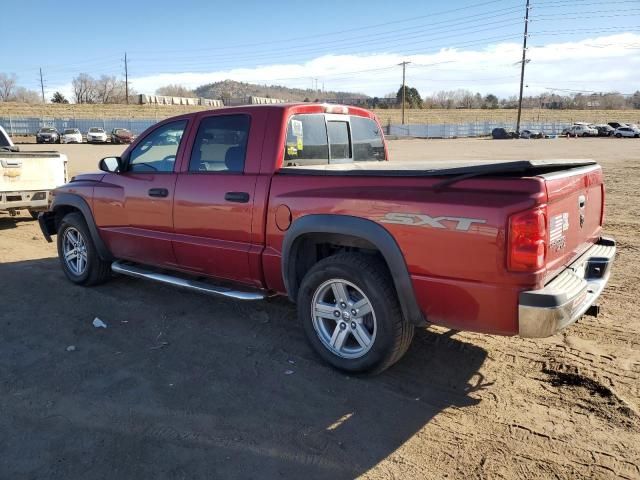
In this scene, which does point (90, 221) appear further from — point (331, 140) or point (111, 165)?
point (331, 140)

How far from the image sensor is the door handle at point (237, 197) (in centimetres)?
427

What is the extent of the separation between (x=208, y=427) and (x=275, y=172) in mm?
1947

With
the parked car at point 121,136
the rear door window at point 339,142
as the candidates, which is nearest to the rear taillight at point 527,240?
the rear door window at point 339,142

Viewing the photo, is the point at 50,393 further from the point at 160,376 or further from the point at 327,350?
the point at 327,350

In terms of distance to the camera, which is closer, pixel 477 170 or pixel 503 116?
pixel 477 170

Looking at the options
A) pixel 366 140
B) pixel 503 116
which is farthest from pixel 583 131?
pixel 366 140

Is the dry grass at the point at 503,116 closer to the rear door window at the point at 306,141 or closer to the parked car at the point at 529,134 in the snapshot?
the parked car at the point at 529,134

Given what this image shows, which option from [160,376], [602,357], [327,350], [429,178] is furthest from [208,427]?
[602,357]

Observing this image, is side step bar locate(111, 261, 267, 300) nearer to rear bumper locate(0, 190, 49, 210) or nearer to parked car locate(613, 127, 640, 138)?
rear bumper locate(0, 190, 49, 210)

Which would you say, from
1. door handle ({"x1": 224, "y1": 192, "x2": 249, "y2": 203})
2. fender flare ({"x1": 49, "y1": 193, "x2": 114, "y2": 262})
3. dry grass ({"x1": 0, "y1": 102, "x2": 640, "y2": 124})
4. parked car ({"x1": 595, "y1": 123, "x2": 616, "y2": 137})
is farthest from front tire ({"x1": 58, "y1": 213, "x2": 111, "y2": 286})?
dry grass ({"x1": 0, "y1": 102, "x2": 640, "y2": 124})

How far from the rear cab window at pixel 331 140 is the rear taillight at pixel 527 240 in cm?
203

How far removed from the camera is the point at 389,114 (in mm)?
91188

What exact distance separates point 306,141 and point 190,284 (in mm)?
1670

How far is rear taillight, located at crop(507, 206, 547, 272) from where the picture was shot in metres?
2.91
